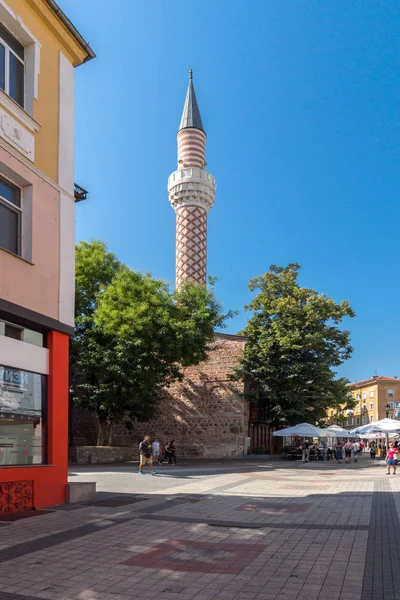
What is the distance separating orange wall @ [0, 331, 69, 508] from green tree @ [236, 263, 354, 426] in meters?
22.6

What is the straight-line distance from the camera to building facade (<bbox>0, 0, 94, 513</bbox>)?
10.1 metres

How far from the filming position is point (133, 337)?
Result: 2525cm

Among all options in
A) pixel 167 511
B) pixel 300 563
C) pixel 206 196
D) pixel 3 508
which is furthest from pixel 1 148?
pixel 206 196

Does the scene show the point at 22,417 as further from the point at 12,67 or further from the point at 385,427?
the point at 385,427

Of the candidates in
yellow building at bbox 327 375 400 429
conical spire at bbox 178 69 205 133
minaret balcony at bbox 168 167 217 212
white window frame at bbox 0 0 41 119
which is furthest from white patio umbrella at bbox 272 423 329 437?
yellow building at bbox 327 375 400 429

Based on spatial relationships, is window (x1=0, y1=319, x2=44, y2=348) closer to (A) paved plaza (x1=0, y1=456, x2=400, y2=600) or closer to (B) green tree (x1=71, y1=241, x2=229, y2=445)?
(A) paved plaza (x1=0, y1=456, x2=400, y2=600)

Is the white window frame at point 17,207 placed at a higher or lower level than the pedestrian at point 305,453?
higher

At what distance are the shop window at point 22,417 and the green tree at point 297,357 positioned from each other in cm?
2325

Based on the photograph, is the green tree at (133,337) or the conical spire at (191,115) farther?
the conical spire at (191,115)

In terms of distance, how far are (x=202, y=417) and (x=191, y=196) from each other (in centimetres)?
1562

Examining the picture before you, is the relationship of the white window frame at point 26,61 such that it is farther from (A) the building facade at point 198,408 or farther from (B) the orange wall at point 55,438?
(A) the building facade at point 198,408

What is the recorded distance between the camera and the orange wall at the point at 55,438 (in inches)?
410

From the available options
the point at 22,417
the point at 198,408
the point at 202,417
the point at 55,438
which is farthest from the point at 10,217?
the point at 198,408

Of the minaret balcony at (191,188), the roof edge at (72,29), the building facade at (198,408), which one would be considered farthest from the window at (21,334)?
the minaret balcony at (191,188)
